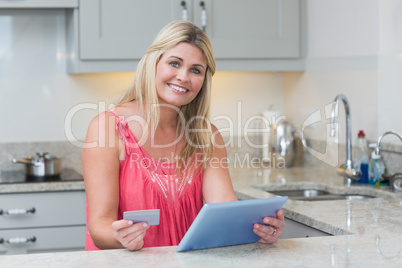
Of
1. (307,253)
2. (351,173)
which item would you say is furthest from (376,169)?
(307,253)

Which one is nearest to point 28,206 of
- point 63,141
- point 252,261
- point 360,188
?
point 63,141

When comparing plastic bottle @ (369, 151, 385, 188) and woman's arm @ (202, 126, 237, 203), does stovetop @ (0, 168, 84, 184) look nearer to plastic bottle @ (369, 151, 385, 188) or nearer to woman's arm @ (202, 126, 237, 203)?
woman's arm @ (202, 126, 237, 203)

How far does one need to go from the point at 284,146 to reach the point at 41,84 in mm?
1372

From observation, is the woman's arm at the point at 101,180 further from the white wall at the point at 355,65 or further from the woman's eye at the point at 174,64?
the white wall at the point at 355,65

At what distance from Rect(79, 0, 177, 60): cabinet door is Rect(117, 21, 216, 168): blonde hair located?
1150 mm

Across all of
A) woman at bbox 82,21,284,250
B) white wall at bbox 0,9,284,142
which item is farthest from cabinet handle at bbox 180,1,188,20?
woman at bbox 82,21,284,250

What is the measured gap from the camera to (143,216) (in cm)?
155

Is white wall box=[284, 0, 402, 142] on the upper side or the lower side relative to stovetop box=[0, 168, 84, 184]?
upper

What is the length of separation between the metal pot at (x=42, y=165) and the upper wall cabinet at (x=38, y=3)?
0.74 m

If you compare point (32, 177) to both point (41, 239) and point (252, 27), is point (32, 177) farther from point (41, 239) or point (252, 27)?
point (252, 27)

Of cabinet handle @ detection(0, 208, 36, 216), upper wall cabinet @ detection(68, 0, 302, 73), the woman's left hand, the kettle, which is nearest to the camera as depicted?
the woman's left hand

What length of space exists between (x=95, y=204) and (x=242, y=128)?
2034mm

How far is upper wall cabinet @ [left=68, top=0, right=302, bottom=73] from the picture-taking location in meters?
3.23

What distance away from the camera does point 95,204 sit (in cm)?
189
